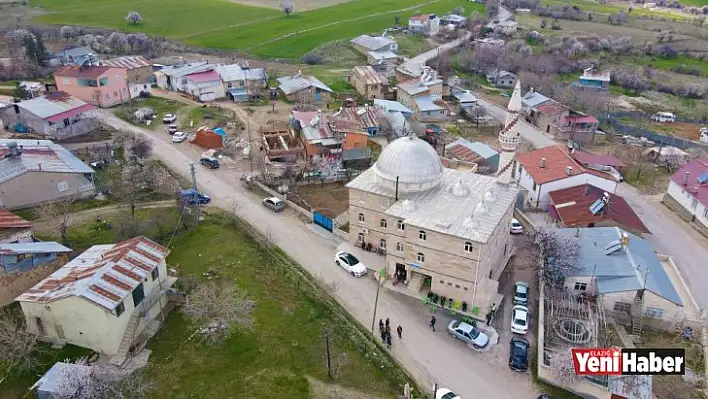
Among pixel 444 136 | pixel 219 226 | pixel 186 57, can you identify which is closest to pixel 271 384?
pixel 219 226

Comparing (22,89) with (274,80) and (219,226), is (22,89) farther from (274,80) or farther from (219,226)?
(219,226)

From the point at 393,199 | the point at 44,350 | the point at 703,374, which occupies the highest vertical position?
the point at 393,199

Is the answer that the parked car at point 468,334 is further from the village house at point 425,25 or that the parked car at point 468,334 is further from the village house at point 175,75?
the village house at point 425,25

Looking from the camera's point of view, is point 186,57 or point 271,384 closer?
point 271,384

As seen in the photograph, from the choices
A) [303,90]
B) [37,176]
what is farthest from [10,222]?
[303,90]

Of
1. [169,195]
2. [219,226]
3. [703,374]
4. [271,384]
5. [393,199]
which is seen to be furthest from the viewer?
[169,195]

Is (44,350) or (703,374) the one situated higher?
(44,350)
